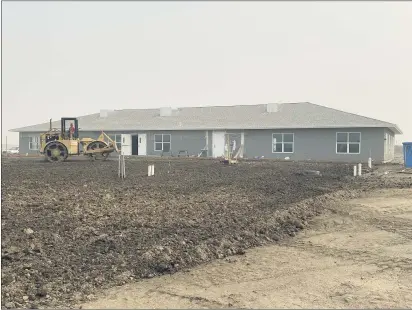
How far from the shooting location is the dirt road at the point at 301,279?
457 cm

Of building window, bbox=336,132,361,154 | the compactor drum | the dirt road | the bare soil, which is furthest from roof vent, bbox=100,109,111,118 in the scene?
the dirt road

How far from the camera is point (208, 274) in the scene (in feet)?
17.8

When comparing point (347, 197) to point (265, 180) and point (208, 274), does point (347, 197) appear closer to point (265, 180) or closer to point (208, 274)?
point (265, 180)

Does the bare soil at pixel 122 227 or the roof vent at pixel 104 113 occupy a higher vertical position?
the roof vent at pixel 104 113

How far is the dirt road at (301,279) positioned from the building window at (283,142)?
23.7 meters

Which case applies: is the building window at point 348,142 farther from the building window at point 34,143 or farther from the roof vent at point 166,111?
the building window at point 34,143

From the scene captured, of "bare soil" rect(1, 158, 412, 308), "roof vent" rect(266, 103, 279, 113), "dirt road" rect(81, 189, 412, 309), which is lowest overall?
"dirt road" rect(81, 189, 412, 309)

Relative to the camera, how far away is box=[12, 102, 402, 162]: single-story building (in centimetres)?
2945

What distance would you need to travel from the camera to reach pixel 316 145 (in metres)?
30.6

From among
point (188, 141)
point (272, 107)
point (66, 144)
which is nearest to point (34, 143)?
point (188, 141)

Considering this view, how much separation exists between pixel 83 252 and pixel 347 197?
27.8 feet

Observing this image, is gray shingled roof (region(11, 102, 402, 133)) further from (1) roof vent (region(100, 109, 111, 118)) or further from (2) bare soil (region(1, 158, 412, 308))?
(2) bare soil (region(1, 158, 412, 308))

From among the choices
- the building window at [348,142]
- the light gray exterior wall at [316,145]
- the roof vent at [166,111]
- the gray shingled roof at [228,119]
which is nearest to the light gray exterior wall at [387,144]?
the gray shingled roof at [228,119]

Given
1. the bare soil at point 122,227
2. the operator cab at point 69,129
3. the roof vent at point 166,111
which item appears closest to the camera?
the bare soil at point 122,227
